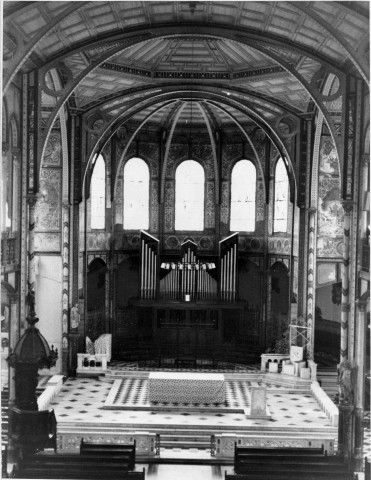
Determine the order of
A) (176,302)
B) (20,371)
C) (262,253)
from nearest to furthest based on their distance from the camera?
(20,371), (176,302), (262,253)

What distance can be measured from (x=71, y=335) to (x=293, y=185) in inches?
444

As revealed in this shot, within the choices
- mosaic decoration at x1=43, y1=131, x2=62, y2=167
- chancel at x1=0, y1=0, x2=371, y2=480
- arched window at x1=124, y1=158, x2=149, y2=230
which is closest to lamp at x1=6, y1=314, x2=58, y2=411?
chancel at x1=0, y1=0, x2=371, y2=480

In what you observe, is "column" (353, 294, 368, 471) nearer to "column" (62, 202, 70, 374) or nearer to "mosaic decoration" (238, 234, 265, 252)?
"column" (62, 202, 70, 374)

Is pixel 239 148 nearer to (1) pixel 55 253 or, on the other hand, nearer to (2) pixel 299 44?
(1) pixel 55 253

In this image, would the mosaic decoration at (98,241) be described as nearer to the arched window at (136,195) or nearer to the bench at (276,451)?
the arched window at (136,195)

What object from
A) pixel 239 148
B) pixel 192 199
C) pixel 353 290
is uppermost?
pixel 239 148

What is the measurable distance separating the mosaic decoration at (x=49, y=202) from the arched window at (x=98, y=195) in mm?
3148

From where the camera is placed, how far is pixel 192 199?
3634cm

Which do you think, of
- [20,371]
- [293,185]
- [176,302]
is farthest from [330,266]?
[20,371]

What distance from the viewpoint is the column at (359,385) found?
20422 mm

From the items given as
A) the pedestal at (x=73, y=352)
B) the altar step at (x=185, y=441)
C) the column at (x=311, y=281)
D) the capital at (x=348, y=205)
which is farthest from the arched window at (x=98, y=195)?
the capital at (x=348, y=205)

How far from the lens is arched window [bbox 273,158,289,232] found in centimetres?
3350

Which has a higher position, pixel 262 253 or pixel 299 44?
pixel 299 44

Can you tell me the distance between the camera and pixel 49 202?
30172mm
